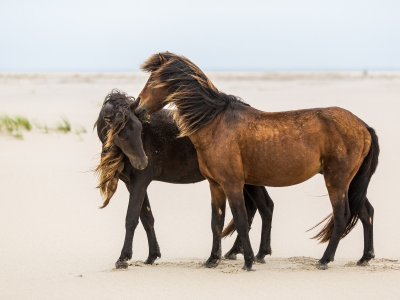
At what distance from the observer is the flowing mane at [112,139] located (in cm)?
555

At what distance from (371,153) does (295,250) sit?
5.52ft

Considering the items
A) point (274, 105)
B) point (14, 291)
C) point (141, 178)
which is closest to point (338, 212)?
point (141, 178)

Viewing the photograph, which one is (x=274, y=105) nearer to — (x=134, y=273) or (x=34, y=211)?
(x=34, y=211)

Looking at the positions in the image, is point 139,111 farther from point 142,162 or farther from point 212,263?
point 212,263

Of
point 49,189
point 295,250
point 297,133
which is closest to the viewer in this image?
point 297,133

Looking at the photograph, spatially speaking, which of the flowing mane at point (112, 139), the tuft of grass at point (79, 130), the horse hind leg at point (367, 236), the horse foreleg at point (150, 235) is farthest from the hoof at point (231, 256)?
the tuft of grass at point (79, 130)

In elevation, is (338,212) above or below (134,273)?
above

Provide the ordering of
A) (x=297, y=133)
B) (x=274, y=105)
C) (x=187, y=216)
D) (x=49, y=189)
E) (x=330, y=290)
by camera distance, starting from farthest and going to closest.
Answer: (x=274, y=105), (x=49, y=189), (x=187, y=216), (x=297, y=133), (x=330, y=290)

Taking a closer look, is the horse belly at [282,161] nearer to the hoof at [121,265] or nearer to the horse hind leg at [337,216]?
the horse hind leg at [337,216]

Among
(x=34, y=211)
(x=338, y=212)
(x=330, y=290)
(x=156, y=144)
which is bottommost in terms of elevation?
(x=34, y=211)

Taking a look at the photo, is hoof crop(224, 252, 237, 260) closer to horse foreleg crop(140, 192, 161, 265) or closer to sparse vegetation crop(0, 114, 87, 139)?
horse foreleg crop(140, 192, 161, 265)

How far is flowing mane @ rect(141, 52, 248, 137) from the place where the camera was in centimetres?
566

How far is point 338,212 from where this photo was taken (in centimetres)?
565

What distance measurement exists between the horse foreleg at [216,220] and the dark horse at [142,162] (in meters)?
0.02
